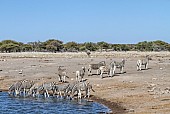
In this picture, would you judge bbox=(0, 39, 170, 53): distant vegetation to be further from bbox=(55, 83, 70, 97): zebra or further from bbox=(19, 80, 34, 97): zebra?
bbox=(55, 83, 70, 97): zebra

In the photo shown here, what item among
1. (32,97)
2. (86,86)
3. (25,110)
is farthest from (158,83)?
(25,110)

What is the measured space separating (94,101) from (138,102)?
12.1 ft

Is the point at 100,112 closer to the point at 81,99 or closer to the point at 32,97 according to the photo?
the point at 81,99

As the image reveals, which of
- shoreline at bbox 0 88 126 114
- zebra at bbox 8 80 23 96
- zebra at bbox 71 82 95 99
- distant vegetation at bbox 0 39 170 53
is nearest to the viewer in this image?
shoreline at bbox 0 88 126 114

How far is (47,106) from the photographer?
2425 cm

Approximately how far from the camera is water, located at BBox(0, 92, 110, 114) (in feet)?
72.8

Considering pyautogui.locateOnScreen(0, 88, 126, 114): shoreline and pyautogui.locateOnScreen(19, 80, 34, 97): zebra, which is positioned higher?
pyautogui.locateOnScreen(19, 80, 34, 97): zebra

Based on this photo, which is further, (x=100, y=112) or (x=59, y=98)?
(x=59, y=98)

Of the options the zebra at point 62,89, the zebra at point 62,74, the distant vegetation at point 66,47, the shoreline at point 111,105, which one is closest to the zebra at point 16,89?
the zebra at point 62,89

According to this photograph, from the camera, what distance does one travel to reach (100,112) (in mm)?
21703

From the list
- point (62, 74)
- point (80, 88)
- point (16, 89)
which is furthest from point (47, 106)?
point (62, 74)

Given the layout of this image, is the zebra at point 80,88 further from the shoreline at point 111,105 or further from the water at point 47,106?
the water at point 47,106

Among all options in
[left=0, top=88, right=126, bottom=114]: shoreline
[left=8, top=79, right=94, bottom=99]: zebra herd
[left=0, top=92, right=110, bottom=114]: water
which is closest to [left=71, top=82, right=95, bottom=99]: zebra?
[left=8, top=79, right=94, bottom=99]: zebra herd

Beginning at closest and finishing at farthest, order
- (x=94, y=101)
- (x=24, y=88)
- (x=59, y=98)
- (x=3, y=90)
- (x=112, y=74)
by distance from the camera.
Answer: (x=94, y=101), (x=59, y=98), (x=24, y=88), (x=3, y=90), (x=112, y=74)
